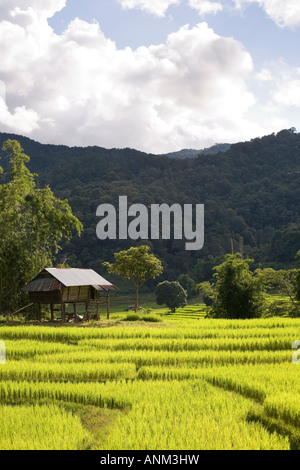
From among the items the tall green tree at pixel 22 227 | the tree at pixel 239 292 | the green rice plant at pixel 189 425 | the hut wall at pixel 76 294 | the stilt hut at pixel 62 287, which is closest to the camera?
the green rice plant at pixel 189 425

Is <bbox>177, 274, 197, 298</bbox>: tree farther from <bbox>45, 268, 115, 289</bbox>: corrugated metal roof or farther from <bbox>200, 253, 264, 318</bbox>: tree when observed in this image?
Result: <bbox>45, 268, 115, 289</bbox>: corrugated metal roof

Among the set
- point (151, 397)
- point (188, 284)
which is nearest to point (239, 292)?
point (151, 397)

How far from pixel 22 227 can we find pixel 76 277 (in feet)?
27.6

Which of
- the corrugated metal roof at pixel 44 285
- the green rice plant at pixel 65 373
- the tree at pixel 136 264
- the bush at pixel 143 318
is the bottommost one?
the bush at pixel 143 318

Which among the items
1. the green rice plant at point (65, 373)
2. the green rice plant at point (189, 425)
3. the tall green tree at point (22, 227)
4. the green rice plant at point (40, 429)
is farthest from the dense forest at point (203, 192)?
the green rice plant at point (189, 425)

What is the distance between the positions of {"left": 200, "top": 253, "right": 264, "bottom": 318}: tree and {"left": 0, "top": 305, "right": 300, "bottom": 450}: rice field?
13233mm

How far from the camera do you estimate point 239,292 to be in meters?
27.6

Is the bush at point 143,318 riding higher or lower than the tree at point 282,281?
lower

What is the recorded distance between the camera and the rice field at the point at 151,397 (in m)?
5.97

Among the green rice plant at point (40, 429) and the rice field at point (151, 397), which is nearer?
the green rice plant at point (40, 429)

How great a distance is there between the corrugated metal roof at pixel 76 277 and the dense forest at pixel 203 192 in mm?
57462

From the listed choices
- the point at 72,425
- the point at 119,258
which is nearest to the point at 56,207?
the point at 119,258

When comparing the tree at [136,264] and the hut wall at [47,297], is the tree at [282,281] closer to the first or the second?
the tree at [136,264]

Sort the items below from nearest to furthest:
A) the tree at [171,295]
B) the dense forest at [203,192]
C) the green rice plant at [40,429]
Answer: the green rice plant at [40,429]
the tree at [171,295]
the dense forest at [203,192]
